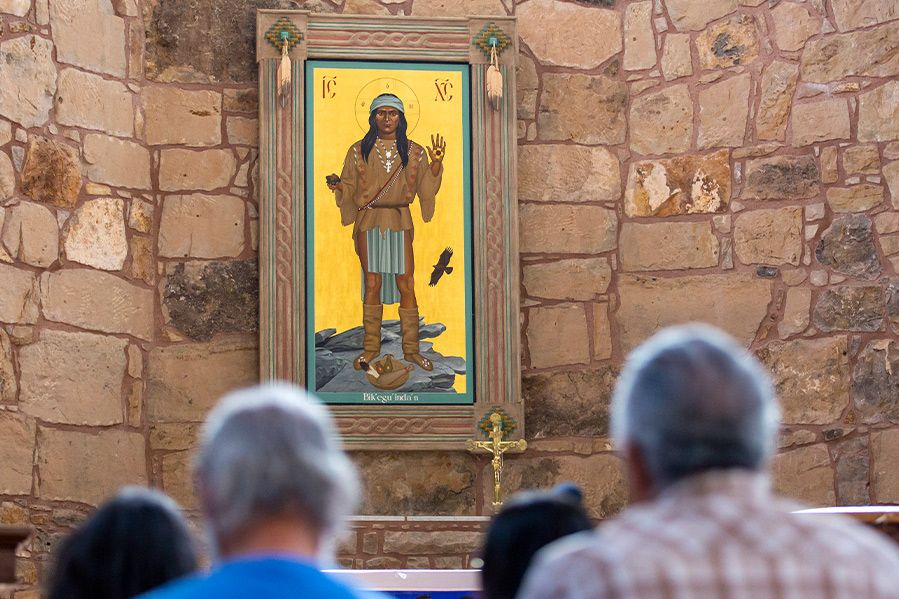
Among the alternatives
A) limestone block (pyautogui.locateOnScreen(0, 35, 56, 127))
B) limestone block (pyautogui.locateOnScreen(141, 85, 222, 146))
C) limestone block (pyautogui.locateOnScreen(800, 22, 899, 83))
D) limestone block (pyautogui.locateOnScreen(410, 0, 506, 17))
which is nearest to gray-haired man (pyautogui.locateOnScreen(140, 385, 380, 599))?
limestone block (pyautogui.locateOnScreen(0, 35, 56, 127))

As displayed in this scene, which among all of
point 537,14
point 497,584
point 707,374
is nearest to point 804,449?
point 537,14

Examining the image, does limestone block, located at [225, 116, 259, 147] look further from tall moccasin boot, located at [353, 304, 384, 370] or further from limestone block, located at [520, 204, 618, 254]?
limestone block, located at [520, 204, 618, 254]

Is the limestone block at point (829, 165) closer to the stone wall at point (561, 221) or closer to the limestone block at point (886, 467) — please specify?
the stone wall at point (561, 221)

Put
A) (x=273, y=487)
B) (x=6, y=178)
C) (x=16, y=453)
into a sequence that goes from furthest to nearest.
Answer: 1. (x=6, y=178)
2. (x=16, y=453)
3. (x=273, y=487)

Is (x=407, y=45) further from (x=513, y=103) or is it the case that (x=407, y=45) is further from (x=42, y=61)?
(x=42, y=61)

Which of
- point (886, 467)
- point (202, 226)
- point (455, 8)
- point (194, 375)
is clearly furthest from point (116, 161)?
point (886, 467)

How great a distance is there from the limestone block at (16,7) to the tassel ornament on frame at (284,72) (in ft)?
3.84

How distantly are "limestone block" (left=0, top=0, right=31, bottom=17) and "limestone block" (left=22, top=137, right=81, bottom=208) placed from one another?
1.89ft

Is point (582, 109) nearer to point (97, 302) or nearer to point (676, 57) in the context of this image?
point (676, 57)

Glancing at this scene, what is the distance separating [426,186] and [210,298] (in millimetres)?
1157

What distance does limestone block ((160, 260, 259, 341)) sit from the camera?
22.1 feet

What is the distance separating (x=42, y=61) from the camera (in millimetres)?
6449

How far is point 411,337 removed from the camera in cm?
674

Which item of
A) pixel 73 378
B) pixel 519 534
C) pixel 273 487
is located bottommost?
pixel 519 534
